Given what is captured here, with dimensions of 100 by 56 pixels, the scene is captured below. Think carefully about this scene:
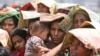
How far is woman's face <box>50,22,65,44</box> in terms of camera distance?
4535 mm

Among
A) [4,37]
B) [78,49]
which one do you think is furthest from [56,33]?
[78,49]

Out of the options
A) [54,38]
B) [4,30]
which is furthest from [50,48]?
[4,30]

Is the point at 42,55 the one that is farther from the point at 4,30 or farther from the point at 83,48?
the point at 4,30

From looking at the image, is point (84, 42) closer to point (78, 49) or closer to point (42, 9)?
point (78, 49)

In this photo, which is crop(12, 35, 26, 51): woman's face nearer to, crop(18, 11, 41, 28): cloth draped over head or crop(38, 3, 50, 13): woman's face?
crop(18, 11, 41, 28): cloth draped over head

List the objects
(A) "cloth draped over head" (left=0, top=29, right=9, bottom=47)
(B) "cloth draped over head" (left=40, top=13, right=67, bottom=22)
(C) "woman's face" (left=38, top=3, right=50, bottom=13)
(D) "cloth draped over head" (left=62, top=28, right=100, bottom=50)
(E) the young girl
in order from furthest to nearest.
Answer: (C) "woman's face" (left=38, top=3, right=50, bottom=13)
(E) the young girl
(A) "cloth draped over head" (left=0, top=29, right=9, bottom=47)
(B) "cloth draped over head" (left=40, top=13, right=67, bottom=22)
(D) "cloth draped over head" (left=62, top=28, right=100, bottom=50)

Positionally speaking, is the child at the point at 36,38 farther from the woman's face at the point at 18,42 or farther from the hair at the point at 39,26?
the woman's face at the point at 18,42

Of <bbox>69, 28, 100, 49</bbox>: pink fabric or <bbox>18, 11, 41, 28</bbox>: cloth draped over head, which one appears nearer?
<bbox>69, 28, 100, 49</bbox>: pink fabric

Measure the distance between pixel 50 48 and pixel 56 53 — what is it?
1.37 ft

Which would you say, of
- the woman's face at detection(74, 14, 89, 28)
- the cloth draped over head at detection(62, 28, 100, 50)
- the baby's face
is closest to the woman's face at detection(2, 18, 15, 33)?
the baby's face

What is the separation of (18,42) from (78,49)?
1415mm

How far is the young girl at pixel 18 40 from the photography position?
4.99 m

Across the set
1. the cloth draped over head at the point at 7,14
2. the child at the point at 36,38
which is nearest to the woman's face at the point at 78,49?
the child at the point at 36,38

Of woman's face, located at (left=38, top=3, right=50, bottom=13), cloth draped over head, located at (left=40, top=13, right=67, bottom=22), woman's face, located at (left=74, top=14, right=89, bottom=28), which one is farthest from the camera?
woman's face, located at (left=38, top=3, right=50, bottom=13)
